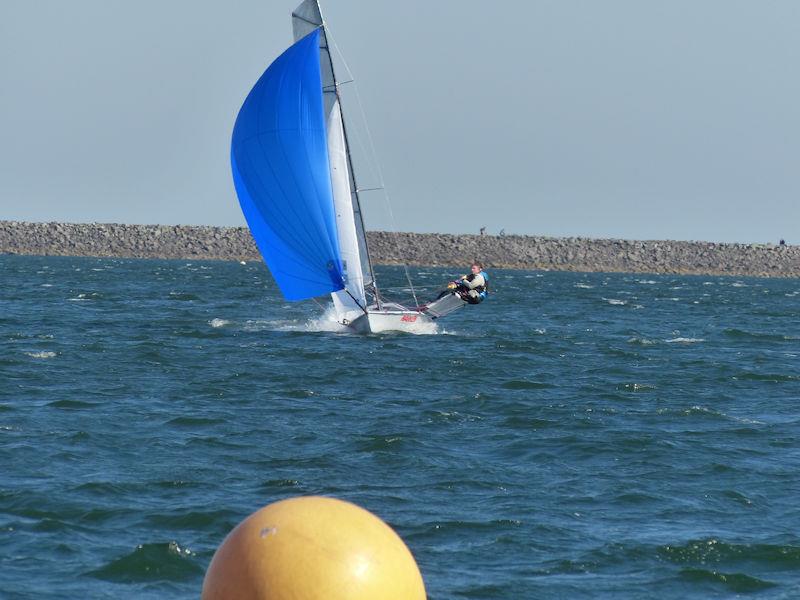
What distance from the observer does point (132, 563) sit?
10359mm

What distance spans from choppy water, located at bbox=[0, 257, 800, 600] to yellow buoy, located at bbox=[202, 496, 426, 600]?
2.79 metres

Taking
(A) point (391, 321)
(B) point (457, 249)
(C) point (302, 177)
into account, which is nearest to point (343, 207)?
(C) point (302, 177)

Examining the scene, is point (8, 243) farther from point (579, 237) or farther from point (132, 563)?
point (132, 563)

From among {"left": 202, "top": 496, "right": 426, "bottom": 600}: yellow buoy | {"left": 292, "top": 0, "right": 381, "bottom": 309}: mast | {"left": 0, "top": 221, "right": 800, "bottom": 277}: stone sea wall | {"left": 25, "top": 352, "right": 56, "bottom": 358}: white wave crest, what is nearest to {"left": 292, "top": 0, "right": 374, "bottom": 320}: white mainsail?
{"left": 292, "top": 0, "right": 381, "bottom": 309}: mast

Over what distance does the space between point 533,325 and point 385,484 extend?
24.4m

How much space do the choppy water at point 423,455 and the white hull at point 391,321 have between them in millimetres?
281

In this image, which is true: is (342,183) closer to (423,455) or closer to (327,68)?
(327,68)

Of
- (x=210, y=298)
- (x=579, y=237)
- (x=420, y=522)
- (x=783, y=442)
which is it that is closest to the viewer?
(x=420, y=522)

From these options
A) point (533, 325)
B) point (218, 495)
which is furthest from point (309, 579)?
point (533, 325)

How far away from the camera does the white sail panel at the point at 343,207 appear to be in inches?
1156

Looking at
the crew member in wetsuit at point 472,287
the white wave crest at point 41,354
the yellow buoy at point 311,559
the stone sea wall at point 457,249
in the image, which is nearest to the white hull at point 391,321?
the crew member in wetsuit at point 472,287

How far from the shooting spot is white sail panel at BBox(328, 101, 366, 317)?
29.4 meters

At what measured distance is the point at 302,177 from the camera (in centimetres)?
2892

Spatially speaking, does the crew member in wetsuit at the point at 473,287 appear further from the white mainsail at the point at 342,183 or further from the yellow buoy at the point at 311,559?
the yellow buoy at the point at 311,559
